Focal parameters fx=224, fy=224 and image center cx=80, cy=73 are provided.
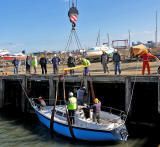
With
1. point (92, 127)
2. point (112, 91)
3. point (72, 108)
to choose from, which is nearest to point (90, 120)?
point (92, 127)

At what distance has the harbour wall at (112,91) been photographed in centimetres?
1198

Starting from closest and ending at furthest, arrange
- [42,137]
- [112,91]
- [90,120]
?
[90,120], [42,137], [112,91]

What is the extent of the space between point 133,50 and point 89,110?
15639mm

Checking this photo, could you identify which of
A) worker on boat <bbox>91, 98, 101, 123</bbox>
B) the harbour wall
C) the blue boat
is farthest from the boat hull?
the harbour wall

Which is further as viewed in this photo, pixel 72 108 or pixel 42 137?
pixel 42 137

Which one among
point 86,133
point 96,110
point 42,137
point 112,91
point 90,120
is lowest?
point 42,137

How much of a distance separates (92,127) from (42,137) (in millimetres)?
2898

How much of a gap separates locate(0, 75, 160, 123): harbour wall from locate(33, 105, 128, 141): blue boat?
1602 mm

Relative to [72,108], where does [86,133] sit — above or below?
below

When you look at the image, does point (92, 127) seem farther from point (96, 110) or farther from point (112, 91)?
point (112, 91)

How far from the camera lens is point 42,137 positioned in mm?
11484

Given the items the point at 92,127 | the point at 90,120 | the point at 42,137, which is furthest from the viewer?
the point at 42,137

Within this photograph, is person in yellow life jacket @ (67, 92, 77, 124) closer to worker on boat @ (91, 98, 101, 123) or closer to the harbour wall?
worker on boat @ (91, 98, 101, 123)

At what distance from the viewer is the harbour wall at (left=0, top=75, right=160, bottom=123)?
11977 millimetres
